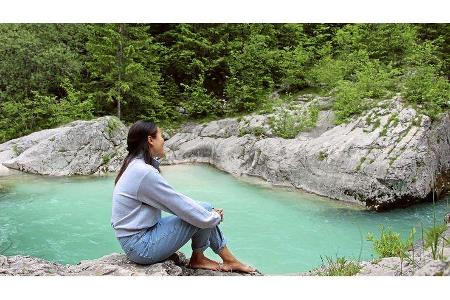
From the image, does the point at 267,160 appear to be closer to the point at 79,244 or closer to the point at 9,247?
the point at 79,244

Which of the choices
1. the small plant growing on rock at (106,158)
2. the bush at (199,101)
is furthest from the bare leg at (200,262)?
the small plant growing on rock at (106,158)

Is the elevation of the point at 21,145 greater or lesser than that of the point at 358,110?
lesser

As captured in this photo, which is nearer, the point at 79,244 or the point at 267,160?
the point at 79,244

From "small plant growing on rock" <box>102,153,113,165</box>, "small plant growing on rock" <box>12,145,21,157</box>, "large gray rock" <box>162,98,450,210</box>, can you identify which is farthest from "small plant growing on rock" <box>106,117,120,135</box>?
"large gray rock" <box>162,98,450,210</box>

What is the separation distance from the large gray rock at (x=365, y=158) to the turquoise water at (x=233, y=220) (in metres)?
0.26

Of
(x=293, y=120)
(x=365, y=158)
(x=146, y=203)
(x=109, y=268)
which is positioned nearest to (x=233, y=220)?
(x=365, y=158)

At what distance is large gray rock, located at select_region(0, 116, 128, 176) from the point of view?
361 inches

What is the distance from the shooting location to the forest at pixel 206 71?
26.7 ft

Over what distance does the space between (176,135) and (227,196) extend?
2.83 meters

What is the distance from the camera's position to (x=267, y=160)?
29.7 feet

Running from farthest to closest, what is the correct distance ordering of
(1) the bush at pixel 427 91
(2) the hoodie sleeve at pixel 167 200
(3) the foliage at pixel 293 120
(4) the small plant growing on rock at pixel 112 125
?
(4) the small plant growing on rock at pixel 112 125 → (3) the foliage at pixel 293 120 → (1) the bush at pixel 427 91 → (2) the hoodie sleeve at pixel 167 200

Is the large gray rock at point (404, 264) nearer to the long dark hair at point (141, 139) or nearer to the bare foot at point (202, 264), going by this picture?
the bare foot at point (202, 264)

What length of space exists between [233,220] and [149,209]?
399cm
